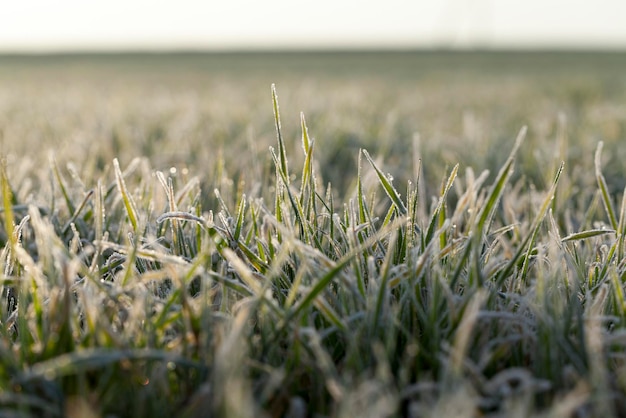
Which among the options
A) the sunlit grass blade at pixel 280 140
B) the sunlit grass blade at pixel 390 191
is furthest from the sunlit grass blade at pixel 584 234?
the sunlit grass blade at pixel 280 140

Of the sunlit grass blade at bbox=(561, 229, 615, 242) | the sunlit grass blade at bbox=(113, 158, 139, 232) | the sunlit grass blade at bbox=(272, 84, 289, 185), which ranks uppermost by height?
the sunlit grass blade at bbox=(272, 84, 289, 185)

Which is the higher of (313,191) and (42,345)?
(313,191)

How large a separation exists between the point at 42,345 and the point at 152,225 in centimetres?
43

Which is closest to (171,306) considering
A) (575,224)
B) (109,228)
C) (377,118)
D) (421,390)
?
(421,390)

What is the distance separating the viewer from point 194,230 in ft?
4.26

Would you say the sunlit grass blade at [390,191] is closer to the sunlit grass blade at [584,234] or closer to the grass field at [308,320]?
the grass field at [308,320]

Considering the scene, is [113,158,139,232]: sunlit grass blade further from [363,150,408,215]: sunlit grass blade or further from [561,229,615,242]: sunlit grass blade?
[561,229,615,242]: sunlit grass blade

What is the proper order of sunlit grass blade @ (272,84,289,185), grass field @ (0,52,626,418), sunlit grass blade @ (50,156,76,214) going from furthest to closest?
1. sunlit grass blade @ (50,156,76,214)
2. sunlit grass blade @ (272,84,289,185)
3. grass field @ (0,52,626,418)

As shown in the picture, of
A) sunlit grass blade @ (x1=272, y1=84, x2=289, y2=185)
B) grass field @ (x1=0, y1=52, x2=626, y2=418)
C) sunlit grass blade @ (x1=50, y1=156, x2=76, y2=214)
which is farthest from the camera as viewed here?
sunlit grass blade @ (x1=50, y1=156, x2=76, y2=214)

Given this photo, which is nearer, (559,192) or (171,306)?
(171,306)

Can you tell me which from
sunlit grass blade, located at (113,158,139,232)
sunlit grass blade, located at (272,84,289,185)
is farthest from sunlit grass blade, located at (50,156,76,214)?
sunlit grass blade, located at (272,84,289,185)

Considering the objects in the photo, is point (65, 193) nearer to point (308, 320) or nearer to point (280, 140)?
point (280, 140)

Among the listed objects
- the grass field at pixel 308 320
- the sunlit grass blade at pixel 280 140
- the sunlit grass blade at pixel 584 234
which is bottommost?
the grass field at pixel 308 320

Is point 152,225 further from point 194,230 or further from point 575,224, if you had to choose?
point 575,224
